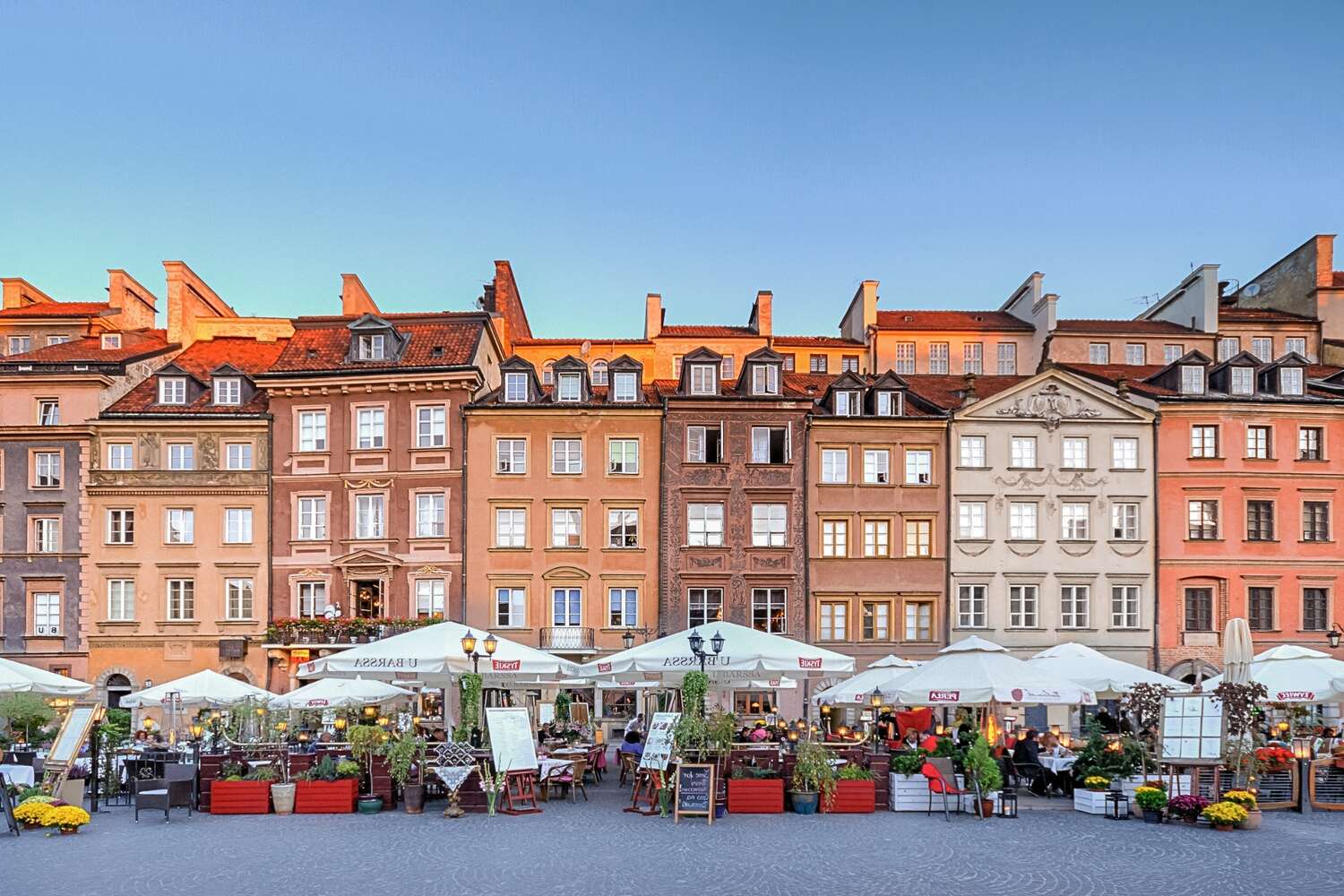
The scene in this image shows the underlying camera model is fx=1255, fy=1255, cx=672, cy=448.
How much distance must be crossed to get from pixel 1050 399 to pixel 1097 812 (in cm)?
2253

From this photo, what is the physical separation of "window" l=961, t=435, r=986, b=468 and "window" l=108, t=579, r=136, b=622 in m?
27.6

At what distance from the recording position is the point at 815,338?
49.8 meters

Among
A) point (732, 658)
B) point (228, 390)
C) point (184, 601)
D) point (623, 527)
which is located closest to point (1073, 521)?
point (623, 527)

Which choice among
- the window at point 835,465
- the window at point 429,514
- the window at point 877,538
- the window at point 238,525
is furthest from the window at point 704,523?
the window at point 238,525

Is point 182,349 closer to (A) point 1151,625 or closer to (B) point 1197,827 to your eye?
(A) point 1151,625

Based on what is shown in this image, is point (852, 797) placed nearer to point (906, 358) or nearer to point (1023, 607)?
point (1023, 607)

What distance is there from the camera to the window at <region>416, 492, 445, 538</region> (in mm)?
40781

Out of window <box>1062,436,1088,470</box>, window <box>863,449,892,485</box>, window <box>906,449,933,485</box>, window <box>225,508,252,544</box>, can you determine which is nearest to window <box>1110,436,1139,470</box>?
window <box>1062,436,1088,470</box>

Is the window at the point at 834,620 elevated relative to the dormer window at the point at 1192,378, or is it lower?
lower

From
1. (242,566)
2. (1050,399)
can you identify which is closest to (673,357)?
(1050,399)

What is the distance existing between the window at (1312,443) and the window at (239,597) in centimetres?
3509

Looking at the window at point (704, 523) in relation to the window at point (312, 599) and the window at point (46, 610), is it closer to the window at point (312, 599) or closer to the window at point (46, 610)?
the window at point (312, 599)

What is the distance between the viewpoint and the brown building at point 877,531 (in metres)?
40.7

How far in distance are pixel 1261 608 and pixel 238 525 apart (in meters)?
33.7
